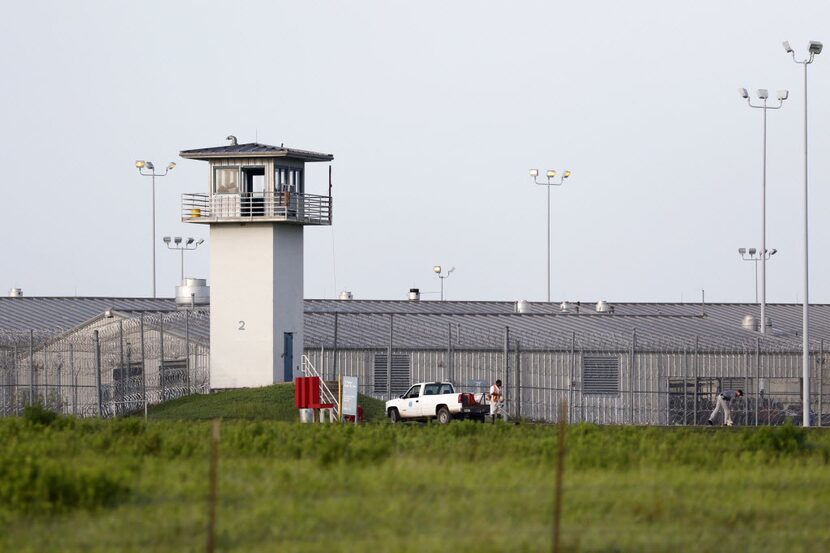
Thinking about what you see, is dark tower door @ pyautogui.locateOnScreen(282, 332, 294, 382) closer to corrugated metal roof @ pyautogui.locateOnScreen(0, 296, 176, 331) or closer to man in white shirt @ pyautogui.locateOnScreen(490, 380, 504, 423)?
man in white shirt @ pyautogui.locateOnScreen(490, 380, 504, 423)

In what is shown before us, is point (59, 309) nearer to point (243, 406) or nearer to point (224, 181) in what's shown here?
point (224, 181)

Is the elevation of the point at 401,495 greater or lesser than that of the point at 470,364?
greater

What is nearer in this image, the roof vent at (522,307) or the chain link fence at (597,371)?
the chain link fence at (597,371)

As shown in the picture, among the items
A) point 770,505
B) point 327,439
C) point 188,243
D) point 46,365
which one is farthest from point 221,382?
point 188,243

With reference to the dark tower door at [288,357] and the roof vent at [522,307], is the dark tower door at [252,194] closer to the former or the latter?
the dark tower door at [288,357]

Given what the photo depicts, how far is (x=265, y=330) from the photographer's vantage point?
4619 cm

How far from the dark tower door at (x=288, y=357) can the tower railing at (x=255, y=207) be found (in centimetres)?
382

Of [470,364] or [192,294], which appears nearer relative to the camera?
[470,364]

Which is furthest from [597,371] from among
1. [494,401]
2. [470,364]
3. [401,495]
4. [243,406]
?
[401,495]

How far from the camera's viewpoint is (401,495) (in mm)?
16312

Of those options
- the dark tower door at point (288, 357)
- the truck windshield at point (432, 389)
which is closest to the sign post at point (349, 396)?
the truck windshield at point (432, 389)

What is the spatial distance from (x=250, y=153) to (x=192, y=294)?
1806cm

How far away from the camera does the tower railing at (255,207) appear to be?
46406 mm

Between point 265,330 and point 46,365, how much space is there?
23.8 feet
